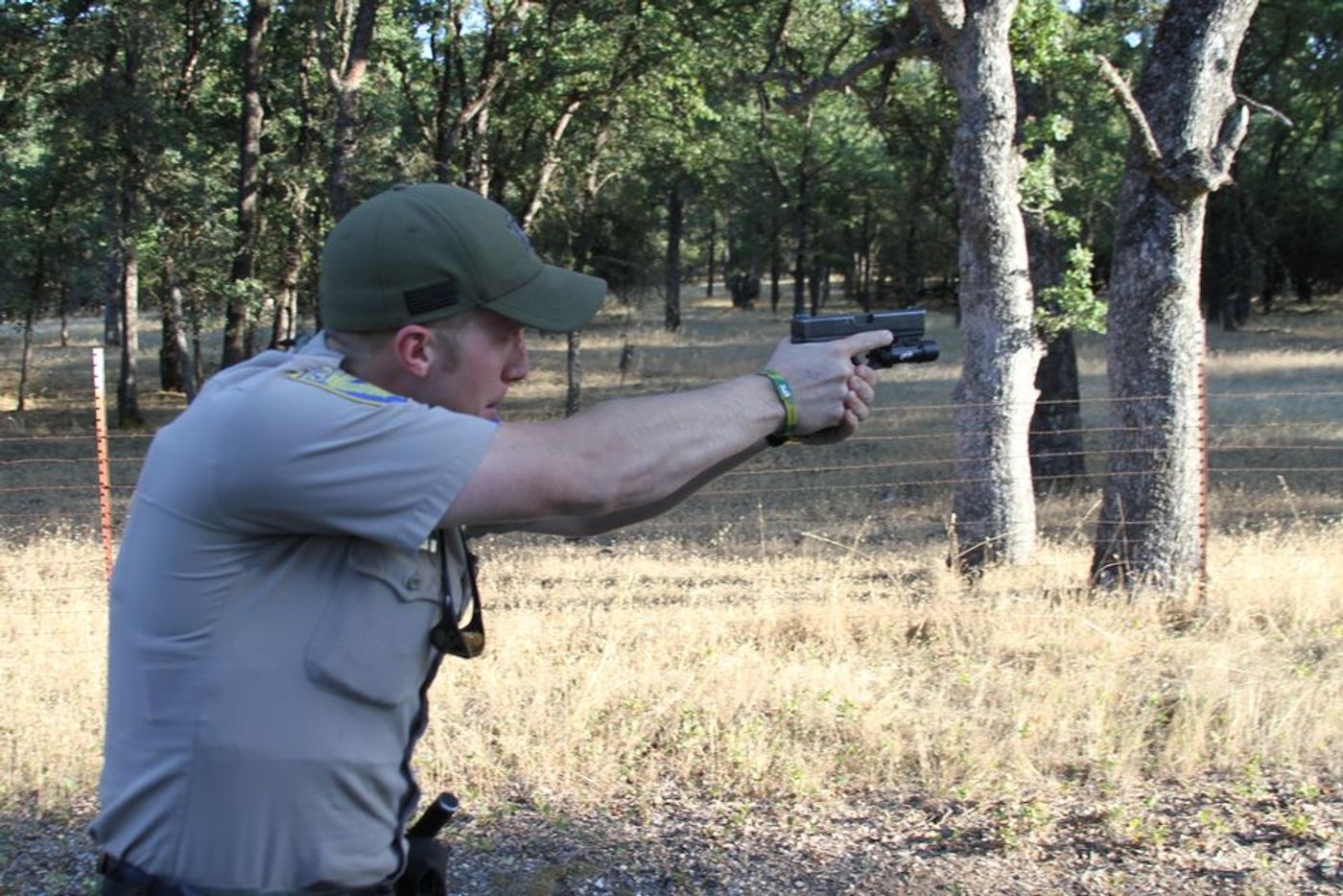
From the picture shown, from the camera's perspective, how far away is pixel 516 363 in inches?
79.0

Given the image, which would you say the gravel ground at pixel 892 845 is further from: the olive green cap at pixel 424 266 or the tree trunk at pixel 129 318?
the tree trunk at pixel 129 318

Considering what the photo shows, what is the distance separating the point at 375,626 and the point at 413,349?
15.9 inches

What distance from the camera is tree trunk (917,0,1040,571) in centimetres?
881

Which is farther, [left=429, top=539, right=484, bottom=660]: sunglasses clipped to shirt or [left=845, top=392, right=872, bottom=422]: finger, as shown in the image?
[left=845, top=392, right=872, bottom=422]: finger

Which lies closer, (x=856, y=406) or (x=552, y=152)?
(x=856, y=406)

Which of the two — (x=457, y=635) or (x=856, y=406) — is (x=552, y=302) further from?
(x=856, y=406)

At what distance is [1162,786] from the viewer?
4.74 metres

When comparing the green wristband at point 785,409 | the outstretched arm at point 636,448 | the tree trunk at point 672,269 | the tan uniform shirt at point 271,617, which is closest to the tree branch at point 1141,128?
the outstretched arm at point 636,448

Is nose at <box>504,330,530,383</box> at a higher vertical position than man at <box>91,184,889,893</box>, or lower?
higher

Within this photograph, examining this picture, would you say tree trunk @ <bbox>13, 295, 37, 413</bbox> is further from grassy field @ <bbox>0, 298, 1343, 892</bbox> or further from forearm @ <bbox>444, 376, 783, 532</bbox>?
forearm @ <bbox>444, 376, 783, 532</bbox>

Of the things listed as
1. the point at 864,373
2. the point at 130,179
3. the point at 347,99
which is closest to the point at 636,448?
the point at 864,373

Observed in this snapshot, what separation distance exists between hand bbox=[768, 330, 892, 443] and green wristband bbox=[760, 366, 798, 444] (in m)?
0.01

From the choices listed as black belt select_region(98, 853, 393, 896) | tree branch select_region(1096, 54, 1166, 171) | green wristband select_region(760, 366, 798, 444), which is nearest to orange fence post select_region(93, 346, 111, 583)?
black belt select_region(98, 853, 393, 896)

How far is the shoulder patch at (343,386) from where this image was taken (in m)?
1.76
